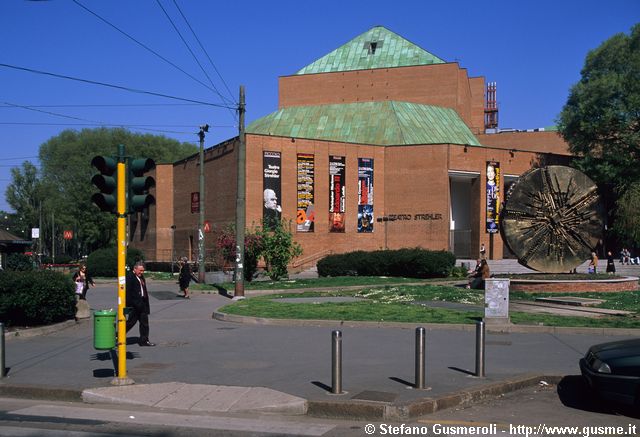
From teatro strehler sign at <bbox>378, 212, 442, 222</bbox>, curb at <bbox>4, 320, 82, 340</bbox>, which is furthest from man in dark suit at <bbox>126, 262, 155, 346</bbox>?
teatro strehler sign at <bbox>378, 212, 442, 222</bbox>

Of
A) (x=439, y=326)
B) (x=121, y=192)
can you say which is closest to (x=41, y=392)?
(x=121, y=192)

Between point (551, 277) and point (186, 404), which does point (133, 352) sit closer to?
point (186, 404)

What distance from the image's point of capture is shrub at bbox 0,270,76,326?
53.0 ft

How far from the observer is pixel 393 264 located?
38.1 m

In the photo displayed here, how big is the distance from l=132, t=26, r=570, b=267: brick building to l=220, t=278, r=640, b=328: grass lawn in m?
21.9

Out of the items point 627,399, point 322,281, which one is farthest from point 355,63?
point 627,399

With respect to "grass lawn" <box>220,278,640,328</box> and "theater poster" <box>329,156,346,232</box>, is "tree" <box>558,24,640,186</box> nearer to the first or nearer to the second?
"theater poster" <box>329,156,346,232</box>

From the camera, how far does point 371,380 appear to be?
10266mm

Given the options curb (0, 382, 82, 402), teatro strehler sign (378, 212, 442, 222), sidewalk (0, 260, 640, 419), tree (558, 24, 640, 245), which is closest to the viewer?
sidewalk (0, 260, 640, 419)

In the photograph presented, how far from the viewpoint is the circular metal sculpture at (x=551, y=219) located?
28.1 meters

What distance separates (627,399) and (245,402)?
4.77 m

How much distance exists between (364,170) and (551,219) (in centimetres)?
2559

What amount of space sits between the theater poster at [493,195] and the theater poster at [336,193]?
11671 mm

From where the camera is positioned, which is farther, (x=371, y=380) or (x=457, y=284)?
(x=457, y=284)
